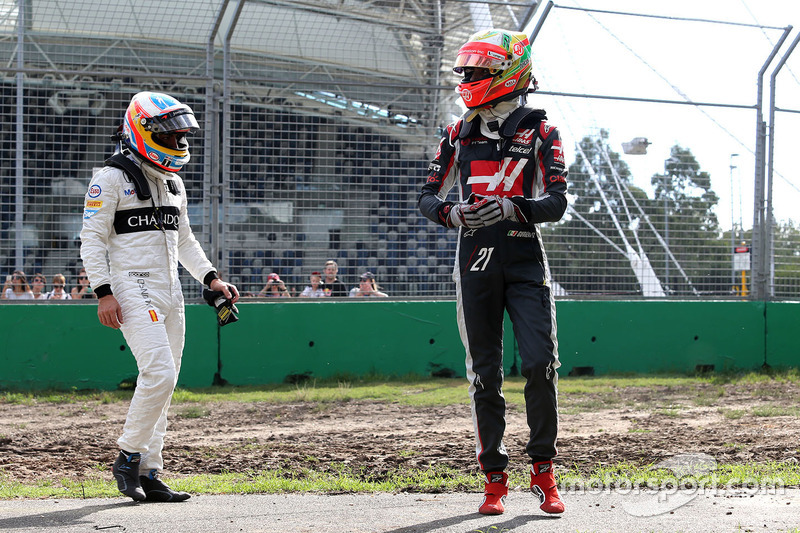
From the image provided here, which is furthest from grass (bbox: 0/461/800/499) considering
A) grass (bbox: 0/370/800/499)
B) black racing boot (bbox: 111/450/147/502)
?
black racing boot (bbox: 111/450/147/502)

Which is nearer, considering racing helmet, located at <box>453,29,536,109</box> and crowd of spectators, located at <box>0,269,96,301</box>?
racing helmet, located at <box>453,29,536,109</box>

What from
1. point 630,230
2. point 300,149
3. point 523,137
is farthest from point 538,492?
point 630,230

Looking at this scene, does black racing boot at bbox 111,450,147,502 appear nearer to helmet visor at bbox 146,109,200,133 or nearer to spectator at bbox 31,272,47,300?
helmet visor at bbox 146,109,200,133

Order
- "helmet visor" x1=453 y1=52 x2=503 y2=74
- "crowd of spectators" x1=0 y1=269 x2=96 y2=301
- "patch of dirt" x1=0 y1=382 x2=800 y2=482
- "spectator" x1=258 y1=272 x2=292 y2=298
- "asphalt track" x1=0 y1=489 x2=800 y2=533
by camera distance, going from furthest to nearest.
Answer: "spectator" x1=258 y1=272 x2=292 y2=298
"crowd of spectators" x1=0 y1=269 x2=96 y2=301
"patch of dirt" x1=0 y1=382 x2=800 y2=482
"helmet visor" x1=453 y1=52 x2=503 y2=74
"asphalt track" x1=0 y1=489 x2=800 y2=533

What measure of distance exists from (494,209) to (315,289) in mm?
6026

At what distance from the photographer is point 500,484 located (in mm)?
3889

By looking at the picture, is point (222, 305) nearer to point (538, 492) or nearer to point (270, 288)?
point (538, 492)

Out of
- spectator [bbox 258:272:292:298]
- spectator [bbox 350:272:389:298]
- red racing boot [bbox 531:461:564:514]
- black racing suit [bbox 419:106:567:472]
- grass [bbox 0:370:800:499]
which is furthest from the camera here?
spectator [bbox 350:272:389:298]

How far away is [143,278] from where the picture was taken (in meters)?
4.41

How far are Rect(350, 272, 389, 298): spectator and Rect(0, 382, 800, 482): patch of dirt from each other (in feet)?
6.08

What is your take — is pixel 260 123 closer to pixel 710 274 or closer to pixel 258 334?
pixel 258 334

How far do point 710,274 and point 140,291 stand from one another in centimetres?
810

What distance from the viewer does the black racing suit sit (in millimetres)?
3871

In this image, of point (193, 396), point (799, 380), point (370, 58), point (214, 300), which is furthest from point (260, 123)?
point (799, 380)
